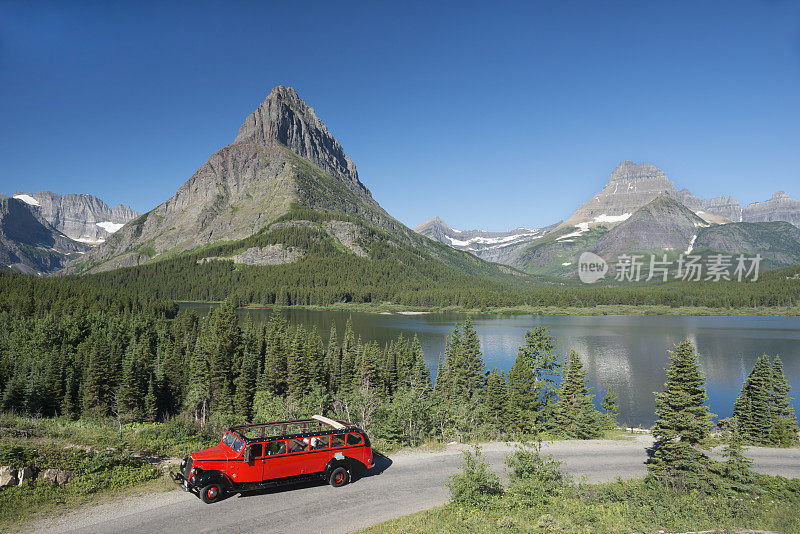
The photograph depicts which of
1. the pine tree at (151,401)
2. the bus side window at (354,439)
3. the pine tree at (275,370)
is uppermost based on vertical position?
the bus side window at (354,439)

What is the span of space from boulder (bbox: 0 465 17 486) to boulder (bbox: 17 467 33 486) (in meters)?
0.17

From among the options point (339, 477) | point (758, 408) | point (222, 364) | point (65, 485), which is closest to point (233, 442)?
point (339, 477)

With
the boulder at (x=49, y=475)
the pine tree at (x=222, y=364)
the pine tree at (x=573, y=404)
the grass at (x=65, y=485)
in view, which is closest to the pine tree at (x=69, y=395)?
the pine tree at (x=222, y=364)

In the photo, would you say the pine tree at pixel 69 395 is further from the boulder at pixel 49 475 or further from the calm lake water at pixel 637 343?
the calm lake water at pixel 637 343

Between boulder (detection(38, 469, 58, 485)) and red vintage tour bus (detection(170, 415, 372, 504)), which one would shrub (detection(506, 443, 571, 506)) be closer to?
red vintage tour bus (detection(170, 415, 372, 504))

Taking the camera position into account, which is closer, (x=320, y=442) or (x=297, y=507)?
(x=297, y=507)

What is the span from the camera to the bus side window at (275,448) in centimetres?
1938

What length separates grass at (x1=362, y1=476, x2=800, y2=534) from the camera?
1669cm

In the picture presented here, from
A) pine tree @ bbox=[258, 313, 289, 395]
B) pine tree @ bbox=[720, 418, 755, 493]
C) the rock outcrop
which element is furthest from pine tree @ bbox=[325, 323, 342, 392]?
pine tree @ bbox=[720, 418, 755, 493]

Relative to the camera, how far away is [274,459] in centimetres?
1947

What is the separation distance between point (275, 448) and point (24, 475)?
34.9 feet

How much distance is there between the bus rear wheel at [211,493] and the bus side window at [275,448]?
2418mm

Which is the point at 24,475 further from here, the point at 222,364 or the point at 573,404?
the point at 222,364

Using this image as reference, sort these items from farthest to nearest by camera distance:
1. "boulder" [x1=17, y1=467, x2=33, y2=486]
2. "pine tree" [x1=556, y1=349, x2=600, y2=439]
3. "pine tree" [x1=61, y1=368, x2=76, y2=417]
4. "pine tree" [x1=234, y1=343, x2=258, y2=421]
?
"pine tree" [x1=234, y1=343, x2=258, y2=421] → "pine tree" [x1=61, y1=368, x2=76, y2=417] → "pine tree" [x1=556, y1=349, x2=600, y2=439] → "boulder" [x1=17, y1=467, x2=33, y2=486]
